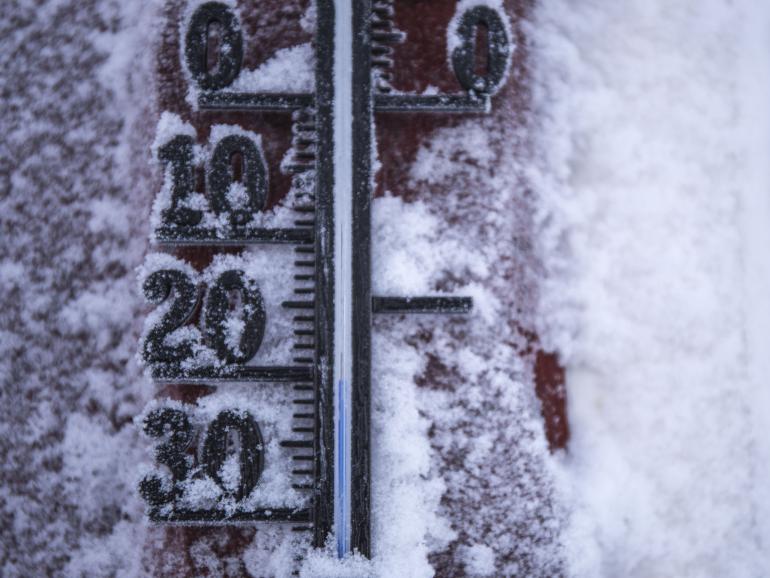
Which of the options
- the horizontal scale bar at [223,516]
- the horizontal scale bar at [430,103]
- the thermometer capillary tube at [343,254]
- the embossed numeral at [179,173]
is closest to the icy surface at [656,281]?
the horizontal scale bar at [430,103]

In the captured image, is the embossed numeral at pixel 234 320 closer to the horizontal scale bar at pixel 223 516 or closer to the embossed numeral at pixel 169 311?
the embossed numeral at pixel 169 311

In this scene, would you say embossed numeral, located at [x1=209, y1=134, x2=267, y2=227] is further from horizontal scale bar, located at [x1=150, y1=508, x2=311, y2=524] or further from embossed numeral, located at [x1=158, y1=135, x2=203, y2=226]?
horizontal scale bar, located at [x1=150, y1=508, x2=311, y2=524]

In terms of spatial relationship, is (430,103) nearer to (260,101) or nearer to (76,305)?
(260,101)

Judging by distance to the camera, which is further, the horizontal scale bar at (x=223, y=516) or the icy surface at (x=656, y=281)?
the icy surface at (x=656, y=281)

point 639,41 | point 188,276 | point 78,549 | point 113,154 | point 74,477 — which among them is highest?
point 639,41

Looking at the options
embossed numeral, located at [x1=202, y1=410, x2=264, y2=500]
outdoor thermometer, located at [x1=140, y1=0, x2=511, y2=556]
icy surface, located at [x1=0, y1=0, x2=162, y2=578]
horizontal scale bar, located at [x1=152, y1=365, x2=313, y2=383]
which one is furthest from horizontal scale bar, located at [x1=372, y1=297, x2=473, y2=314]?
icy surface, located at [x1=0, y1=0, x2=162, y2=578]

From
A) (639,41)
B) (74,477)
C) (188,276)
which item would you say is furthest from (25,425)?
(639,41)

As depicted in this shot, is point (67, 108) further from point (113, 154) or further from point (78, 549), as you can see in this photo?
point (78, 549)
